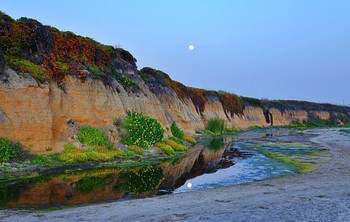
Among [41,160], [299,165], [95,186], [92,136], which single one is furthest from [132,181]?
[299,165]

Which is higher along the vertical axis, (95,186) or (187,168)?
(187,168)

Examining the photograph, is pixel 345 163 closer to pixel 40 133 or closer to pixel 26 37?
pixel 40 133

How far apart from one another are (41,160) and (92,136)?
4619 mm

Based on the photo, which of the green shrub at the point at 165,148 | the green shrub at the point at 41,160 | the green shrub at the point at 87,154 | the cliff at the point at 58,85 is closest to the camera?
the green shrub at the point at 41,160

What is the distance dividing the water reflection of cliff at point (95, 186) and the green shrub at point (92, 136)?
3928 mm

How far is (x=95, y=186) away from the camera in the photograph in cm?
1522

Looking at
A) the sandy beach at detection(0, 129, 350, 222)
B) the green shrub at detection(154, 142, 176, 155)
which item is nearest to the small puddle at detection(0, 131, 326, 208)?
the sandy beach at detection(0, 129, 350, 222)

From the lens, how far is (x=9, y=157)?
57.3ft

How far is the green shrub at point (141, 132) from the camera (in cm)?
2553

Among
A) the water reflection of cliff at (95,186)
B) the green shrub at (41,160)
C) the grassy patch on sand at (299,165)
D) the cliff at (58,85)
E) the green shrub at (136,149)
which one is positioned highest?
the cliff at (58,85)

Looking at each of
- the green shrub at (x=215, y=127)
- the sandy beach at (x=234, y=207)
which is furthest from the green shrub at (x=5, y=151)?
the green shrub at (x=215, y=127)

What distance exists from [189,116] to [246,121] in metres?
30.1

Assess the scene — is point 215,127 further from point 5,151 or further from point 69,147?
point 5,151

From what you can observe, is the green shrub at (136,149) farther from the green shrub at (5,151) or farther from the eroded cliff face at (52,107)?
the green shrub at (5,151)
